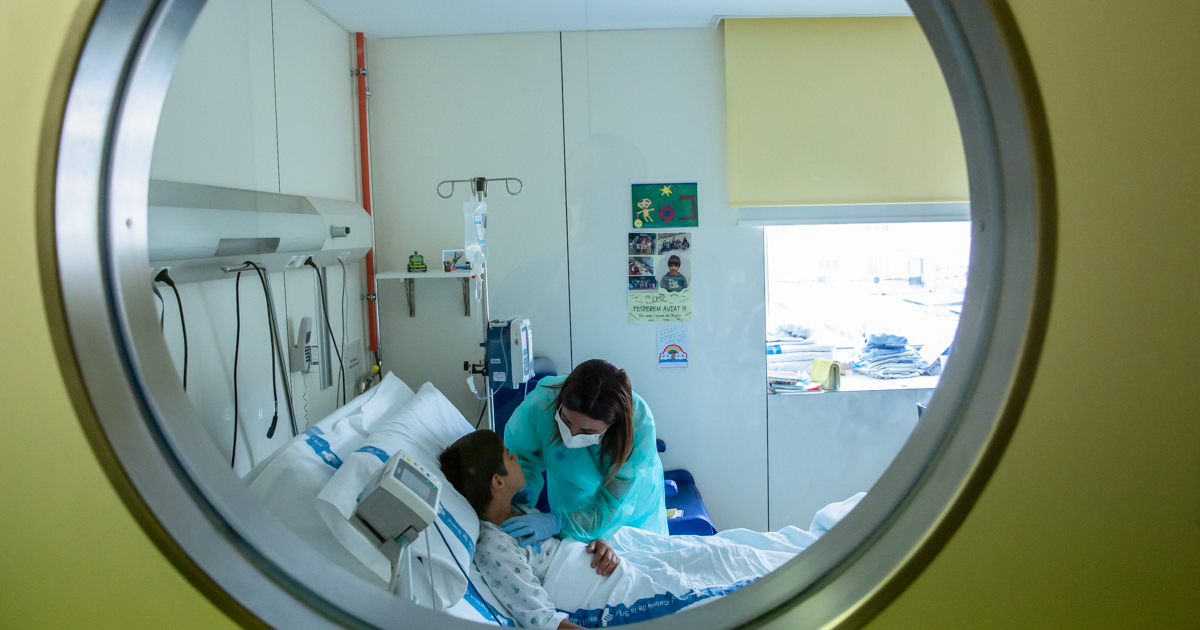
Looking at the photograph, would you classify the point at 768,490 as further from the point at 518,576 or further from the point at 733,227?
the point at 518,576

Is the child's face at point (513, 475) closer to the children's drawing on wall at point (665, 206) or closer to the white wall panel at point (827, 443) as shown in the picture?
the children's drawing on wall at point (665, 206)

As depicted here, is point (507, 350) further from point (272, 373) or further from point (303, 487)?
point (303, 487)

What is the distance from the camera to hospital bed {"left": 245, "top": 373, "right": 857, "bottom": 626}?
150 centimetres

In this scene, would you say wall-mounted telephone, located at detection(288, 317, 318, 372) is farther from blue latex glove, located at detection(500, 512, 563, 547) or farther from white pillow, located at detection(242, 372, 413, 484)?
blue latex glove, located at detection(500, 512, 563, 547)

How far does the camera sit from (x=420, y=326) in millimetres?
3156

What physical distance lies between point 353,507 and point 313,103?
1.67m

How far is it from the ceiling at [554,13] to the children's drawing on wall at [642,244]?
2.88ft

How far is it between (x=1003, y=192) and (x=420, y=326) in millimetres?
2795

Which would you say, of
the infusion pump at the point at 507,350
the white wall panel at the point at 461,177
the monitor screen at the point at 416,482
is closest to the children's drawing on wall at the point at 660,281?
the white wall panel at the point at 461,177

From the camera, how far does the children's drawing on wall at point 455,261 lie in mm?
2963

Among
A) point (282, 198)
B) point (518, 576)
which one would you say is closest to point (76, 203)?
point (518, 576)

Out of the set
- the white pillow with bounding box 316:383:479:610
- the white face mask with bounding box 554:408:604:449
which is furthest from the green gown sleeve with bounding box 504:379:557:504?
the white pillow with bounding box 316:383:479:610

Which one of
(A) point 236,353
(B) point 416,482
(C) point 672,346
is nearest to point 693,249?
(C) point 672,346

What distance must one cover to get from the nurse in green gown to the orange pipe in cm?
97
